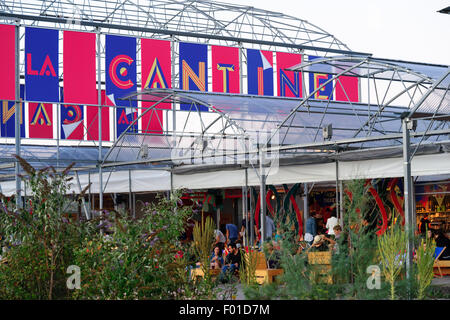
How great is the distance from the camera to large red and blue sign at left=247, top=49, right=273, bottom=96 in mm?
→ 27812

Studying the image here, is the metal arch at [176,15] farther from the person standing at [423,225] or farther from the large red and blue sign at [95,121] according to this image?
the person standing at [423,225]

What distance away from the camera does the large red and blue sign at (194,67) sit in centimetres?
2642

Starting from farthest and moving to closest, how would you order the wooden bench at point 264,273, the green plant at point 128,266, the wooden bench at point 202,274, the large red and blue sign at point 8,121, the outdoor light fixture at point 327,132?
the large red and blue sign at point 8,121 → the outdoor light fixture at point 327,132 → the wooden bench at point 264,273 → the wooden bench at point 202,274 → the green plant at point 128,266

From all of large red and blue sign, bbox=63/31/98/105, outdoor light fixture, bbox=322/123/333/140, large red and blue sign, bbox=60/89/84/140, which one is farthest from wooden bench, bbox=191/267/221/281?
large red and blue sign, bbox=60/89/84/140

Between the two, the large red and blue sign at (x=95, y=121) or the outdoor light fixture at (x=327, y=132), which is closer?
the outdoor light fixture at (x=327, y=132)

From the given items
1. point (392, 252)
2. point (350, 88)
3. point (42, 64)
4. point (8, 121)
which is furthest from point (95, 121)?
point (392, 252)

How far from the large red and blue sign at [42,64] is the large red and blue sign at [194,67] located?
490 cm

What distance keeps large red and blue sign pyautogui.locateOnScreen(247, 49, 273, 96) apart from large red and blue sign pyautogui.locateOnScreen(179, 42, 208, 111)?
6.00 ft

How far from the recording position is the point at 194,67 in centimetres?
2670

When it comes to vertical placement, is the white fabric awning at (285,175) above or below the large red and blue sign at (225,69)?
below

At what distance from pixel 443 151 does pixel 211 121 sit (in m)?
8.72

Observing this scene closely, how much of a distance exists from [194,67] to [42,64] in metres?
5.89

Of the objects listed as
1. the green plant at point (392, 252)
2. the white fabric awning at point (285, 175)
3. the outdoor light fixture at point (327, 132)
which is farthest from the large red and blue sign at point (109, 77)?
the green plant at point (392, 252)
